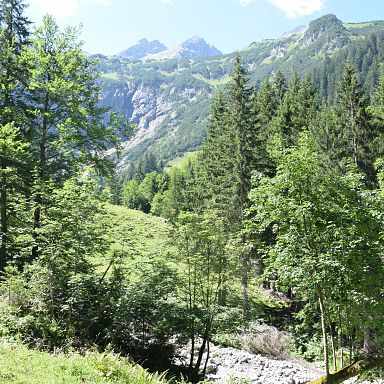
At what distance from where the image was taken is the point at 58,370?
24.3ft

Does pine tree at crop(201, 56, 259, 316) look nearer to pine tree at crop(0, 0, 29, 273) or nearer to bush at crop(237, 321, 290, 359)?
bush at crop(237, 321, 290, 359)

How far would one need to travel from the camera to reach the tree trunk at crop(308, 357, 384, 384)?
8.63 meters

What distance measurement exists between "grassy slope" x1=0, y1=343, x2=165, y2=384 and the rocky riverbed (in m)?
5.21

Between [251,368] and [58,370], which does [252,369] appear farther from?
[58,370]

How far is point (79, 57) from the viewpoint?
57.3 ft

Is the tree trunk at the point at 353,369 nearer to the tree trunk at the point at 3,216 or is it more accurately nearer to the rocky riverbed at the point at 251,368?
the rocky riverbed at the point at 251,368

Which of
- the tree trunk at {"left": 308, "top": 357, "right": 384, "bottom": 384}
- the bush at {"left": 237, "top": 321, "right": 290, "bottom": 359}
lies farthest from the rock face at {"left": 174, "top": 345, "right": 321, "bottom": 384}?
the tree trunk at {"left": 308, "top": 357, "right": 384, "bottom": 384}

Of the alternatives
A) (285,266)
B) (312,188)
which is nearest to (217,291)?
(285,266)

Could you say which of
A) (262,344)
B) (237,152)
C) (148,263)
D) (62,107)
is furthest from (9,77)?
(262,344)

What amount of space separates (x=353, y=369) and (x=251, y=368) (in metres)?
6.14

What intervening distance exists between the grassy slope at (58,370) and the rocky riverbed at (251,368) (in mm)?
5205

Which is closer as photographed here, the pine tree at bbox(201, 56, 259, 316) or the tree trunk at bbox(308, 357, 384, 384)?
the tree trunk at bbox(308, 357, 384, 384)

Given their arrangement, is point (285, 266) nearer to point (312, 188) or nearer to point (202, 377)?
point (312, 188)

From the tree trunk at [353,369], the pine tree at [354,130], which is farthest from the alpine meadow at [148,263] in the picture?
the pine tree at [354,130]
